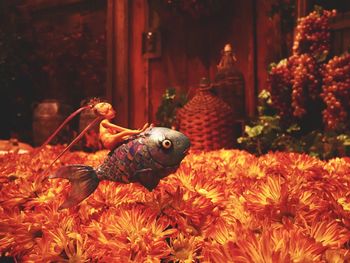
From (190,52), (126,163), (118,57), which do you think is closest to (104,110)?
(126,163)

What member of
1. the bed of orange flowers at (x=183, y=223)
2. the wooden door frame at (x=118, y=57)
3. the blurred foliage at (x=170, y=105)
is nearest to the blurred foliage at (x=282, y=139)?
the blurred foliage at (x=170, y=105)

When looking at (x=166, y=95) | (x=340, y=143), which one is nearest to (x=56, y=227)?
(x=340, y=143)

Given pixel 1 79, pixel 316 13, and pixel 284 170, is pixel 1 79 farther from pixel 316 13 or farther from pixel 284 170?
pixel 284 170

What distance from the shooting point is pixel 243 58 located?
8.90ft

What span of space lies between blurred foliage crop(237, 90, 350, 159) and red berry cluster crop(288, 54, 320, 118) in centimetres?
15

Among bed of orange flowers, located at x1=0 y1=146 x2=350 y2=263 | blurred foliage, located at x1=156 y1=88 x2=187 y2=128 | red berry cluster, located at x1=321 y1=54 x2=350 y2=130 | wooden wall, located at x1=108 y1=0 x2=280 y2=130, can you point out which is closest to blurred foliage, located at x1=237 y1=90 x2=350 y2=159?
red berry cluster, located at x1=321 y1=54 x2=350 y2=130

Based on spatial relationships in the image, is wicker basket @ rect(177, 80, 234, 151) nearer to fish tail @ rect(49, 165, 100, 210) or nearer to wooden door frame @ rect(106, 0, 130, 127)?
wooden door frame @ rect(106, 0, 130, 127)

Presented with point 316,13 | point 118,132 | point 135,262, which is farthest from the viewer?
point 316,13

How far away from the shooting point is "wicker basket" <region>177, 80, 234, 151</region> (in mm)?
2178

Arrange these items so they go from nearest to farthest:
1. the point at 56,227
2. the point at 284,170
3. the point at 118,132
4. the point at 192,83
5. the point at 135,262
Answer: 1. the point at 135,262
2. the point at 56,227
3. the point at 118,132
4. the point at 284,170
5. the point at 192,83

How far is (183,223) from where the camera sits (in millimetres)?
623

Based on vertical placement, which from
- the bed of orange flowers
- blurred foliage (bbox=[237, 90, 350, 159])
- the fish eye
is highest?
the fish eye

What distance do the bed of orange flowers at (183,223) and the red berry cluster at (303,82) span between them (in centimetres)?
107

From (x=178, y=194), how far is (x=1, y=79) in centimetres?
371
